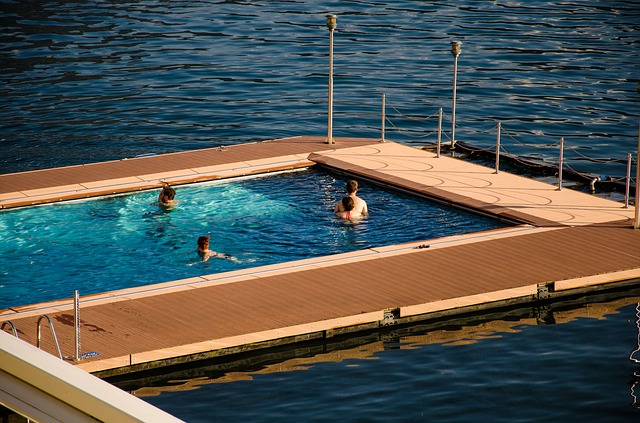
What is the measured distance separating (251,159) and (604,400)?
10.4 metres

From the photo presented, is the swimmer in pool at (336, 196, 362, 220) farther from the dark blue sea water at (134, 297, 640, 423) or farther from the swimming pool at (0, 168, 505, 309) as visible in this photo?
the dark blue sea water at (134, 297, 640, 423)

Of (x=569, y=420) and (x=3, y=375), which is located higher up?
(x=3, y=375)

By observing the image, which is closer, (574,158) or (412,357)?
(412,357)

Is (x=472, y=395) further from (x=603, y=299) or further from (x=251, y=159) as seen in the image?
(x=251, y=159)

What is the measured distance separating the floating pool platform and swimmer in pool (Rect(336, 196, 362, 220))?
0.59 meters

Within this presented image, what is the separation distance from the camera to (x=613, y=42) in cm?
3553

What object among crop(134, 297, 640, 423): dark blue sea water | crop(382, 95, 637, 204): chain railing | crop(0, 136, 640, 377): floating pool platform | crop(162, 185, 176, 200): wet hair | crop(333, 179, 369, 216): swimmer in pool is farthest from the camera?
crop(382, 95, 637, 204): chain railing

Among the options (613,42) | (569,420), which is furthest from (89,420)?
(613,42)

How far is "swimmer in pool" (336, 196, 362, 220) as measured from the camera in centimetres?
1567

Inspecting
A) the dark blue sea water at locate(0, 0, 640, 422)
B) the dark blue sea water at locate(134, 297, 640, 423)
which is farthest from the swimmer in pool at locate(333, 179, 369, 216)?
the dark blue sea water at locate(0, 0, 640, 422)

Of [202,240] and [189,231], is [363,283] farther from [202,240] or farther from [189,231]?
[189,231]

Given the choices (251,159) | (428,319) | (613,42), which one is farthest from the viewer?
(613,42)

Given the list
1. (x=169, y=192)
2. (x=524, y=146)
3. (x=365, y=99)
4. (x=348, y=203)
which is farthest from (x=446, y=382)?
(x=365, y=99)

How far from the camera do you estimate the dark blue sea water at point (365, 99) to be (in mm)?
10484
